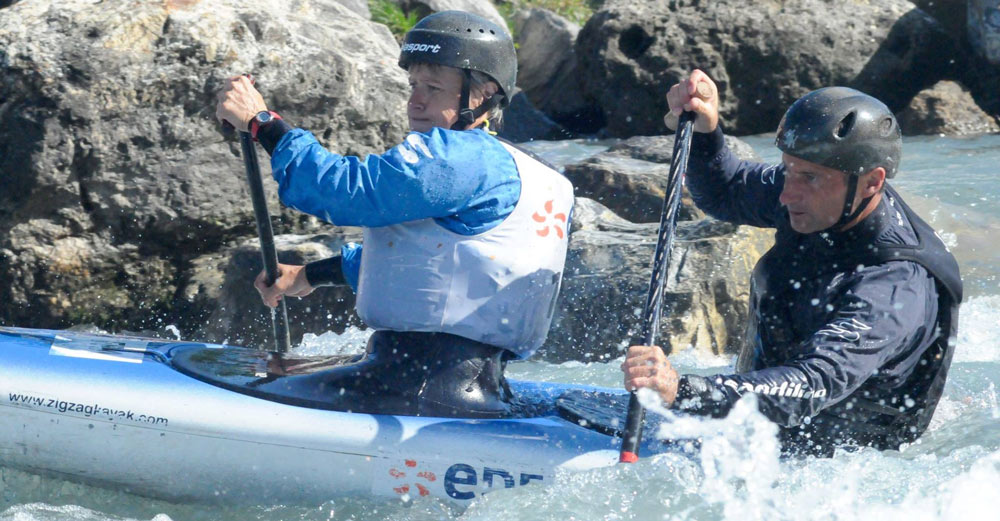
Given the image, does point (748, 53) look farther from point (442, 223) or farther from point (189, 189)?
point (442, 223)

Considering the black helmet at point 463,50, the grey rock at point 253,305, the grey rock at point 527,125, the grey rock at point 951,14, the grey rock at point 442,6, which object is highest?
the black helmet at point 463,50

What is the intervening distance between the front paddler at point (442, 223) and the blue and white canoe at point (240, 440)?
0.36 ft

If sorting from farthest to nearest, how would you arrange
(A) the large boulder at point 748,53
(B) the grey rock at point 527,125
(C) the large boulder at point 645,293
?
(B) the grey rock at point 527,125 → (A) the large boulder at point 748,53 → (C) the large boulder at point 645,293

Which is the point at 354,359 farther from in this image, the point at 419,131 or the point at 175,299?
the point at 175,299

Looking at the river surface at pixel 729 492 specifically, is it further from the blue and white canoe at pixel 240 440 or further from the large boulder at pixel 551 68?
the large boulder at pixel 551 68

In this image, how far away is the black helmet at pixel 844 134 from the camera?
3.18 metres

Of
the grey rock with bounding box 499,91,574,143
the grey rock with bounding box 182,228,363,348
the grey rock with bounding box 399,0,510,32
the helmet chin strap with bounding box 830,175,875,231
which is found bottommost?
the grey rock with bounding box 499,91,574,143

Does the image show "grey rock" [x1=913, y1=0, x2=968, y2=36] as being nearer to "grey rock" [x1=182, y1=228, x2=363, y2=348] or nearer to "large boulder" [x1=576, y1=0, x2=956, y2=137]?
"large boulder" [x1=576, y1=0, x2=956, y2=137]

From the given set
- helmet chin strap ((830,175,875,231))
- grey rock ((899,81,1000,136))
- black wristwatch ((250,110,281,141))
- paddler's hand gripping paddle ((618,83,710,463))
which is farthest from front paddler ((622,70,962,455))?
grey rock ((899,81,1000,136))

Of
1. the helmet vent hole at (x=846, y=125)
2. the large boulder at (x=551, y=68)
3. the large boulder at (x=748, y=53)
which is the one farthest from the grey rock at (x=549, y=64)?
the helmet vent hole at (x=846, y=125)

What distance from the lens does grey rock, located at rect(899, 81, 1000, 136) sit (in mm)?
11000

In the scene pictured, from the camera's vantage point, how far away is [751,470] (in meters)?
3.18

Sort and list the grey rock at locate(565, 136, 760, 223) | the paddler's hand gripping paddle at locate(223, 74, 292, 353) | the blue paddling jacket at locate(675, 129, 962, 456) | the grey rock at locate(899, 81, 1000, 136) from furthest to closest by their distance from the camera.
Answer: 1. the grey rock at locate(899, 81, 1000, 136)
2. the grey rock at locate(565, 136, 760, 223)
3. the paddler's hand gripping paddle at locate(223, 74, 292, 353)
4. the blue paddling jacket at locate(675, 129, 962, 456)

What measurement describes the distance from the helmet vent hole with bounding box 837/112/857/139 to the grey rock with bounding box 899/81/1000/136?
27.5 feet
